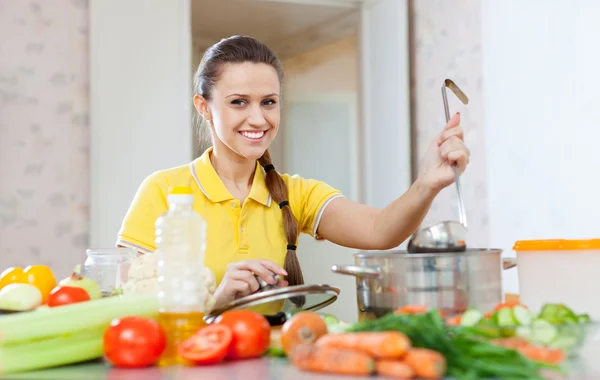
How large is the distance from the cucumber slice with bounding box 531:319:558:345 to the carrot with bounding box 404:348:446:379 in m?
0.12

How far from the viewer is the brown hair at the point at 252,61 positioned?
77.5 inches

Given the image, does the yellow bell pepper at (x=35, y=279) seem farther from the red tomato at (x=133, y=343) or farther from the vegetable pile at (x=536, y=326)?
the vegetable pile at (x=536, y=326)

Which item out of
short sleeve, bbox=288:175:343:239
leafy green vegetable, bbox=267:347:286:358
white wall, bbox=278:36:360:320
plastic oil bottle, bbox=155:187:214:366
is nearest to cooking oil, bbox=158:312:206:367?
plastic oil bottle, bbox=155:187:214:366

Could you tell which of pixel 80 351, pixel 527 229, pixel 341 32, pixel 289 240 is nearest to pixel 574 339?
pixel 80 351

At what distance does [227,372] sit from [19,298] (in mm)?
451

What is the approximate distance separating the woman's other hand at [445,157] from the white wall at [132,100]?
6.47ft

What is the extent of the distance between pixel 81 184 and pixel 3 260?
47 cm

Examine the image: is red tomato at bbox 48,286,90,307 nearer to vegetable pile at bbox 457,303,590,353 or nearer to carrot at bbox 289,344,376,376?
carrot at bbox 289,344,376,376

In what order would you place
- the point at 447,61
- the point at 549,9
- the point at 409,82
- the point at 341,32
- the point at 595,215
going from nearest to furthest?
the point at 595,215 → the point at 549,9 → the point at 447,61 → the point at 409,82 → the point at 341,32

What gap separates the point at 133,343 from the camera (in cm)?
93

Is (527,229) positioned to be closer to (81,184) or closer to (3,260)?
(81,184)

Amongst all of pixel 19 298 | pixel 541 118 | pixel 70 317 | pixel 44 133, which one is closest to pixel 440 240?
pixel 70 317

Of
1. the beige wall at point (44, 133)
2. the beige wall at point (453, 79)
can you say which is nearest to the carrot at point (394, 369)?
the beige wall at point (453, 79)

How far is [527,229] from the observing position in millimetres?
3078
